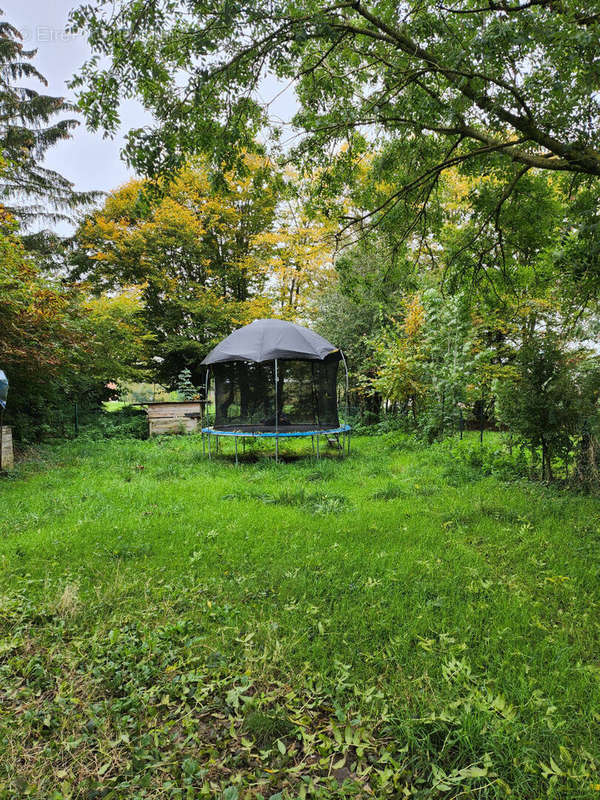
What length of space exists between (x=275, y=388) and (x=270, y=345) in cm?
99

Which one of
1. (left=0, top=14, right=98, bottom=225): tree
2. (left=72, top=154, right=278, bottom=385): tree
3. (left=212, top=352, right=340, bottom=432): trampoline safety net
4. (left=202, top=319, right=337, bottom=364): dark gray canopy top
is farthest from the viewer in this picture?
(left=72, top=154, right=278, bottom=385): tree

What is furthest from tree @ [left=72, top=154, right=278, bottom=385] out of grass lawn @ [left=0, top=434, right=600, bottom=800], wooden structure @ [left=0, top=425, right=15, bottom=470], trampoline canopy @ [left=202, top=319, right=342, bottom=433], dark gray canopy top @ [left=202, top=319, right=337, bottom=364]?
grass lawn @ [left=0, top=434, right=600, bottom=800]


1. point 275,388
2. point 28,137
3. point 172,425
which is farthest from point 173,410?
point 28,137

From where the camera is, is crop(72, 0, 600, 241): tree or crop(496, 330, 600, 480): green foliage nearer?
crop(72, 0, 600, 241): tree

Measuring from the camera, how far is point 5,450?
247 inches

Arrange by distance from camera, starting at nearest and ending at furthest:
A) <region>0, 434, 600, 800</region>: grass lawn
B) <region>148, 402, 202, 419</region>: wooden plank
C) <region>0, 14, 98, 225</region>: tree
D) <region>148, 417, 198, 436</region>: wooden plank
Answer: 1. <region>0, 434, 600, 800</region>: grass lawn
2. <region>148, 417, 198, 436</region>: wooden plank
3. <region>148, 402, 202, 419</region>: wooden plank
4. <region>0, 14, 98, 225</region>: tree

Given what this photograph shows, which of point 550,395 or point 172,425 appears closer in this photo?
point 550,395

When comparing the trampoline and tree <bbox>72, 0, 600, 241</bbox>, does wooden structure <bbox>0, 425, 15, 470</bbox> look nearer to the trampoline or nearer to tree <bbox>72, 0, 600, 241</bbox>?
the trampoline

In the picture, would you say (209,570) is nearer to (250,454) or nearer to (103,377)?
(250,454)

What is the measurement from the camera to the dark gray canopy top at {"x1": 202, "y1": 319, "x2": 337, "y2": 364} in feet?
23.6

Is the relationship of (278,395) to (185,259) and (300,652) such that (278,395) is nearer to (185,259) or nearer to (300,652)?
(300,652)

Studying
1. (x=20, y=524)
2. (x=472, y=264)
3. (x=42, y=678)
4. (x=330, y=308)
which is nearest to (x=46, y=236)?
(x=330, y=308)

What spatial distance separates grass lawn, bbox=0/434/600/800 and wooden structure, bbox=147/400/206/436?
253 inches

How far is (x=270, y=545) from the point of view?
3414 mm
